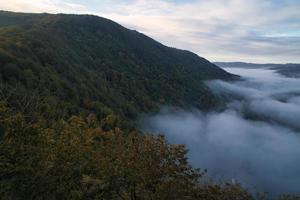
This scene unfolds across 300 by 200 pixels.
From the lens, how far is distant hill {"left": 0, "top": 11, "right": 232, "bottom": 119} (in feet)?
196

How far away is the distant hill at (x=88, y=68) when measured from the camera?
59750 millimetres

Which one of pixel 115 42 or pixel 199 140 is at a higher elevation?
pixel 115 42

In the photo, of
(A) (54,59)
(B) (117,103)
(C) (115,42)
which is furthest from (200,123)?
(A) (54,59)

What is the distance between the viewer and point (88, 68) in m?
109

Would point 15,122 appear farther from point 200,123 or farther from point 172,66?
point 172,66

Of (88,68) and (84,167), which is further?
(88,68)

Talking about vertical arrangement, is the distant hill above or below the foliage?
below

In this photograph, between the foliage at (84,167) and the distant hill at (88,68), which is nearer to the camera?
the foliage at (84,167)

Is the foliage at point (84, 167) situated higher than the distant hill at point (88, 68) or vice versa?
the foliage at point (84, 167)

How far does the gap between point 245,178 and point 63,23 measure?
254 ft

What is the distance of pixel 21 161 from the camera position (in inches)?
588

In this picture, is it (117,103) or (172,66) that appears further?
(172,66)

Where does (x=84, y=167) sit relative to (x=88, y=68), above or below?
above

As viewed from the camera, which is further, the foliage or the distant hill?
the distant hill
